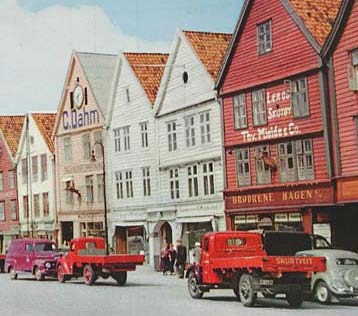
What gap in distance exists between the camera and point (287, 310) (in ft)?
74.0

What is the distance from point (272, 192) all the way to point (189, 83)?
979 centimetres

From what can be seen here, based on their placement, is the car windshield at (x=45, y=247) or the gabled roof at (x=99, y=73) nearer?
Answer: the car windshield at (x=45, y=247)

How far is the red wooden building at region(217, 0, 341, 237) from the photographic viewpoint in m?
36.6

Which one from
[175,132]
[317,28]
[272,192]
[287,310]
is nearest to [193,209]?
[175,132]

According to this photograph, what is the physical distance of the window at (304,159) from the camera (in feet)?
121

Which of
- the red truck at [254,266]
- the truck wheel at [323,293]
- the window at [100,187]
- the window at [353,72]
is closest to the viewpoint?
the red truck at [254,266]

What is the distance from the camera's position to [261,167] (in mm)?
39812

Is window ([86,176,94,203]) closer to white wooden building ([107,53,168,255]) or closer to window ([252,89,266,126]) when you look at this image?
white wooden building ([107,53,168,255])

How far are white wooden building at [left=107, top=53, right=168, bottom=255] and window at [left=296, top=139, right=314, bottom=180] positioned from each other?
14.0m

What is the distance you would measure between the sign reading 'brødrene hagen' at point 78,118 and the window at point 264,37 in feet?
63.4

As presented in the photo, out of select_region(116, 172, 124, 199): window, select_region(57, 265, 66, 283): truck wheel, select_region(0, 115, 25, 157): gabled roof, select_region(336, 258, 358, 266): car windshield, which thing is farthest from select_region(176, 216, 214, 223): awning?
select_region(0, 115, 25, 157): gabled roof

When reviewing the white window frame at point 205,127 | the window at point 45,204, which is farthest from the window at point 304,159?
the window at point 45,204

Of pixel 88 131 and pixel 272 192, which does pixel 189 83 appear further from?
pixel 88 131

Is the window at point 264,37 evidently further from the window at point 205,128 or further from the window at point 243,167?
the window at point 205,128
